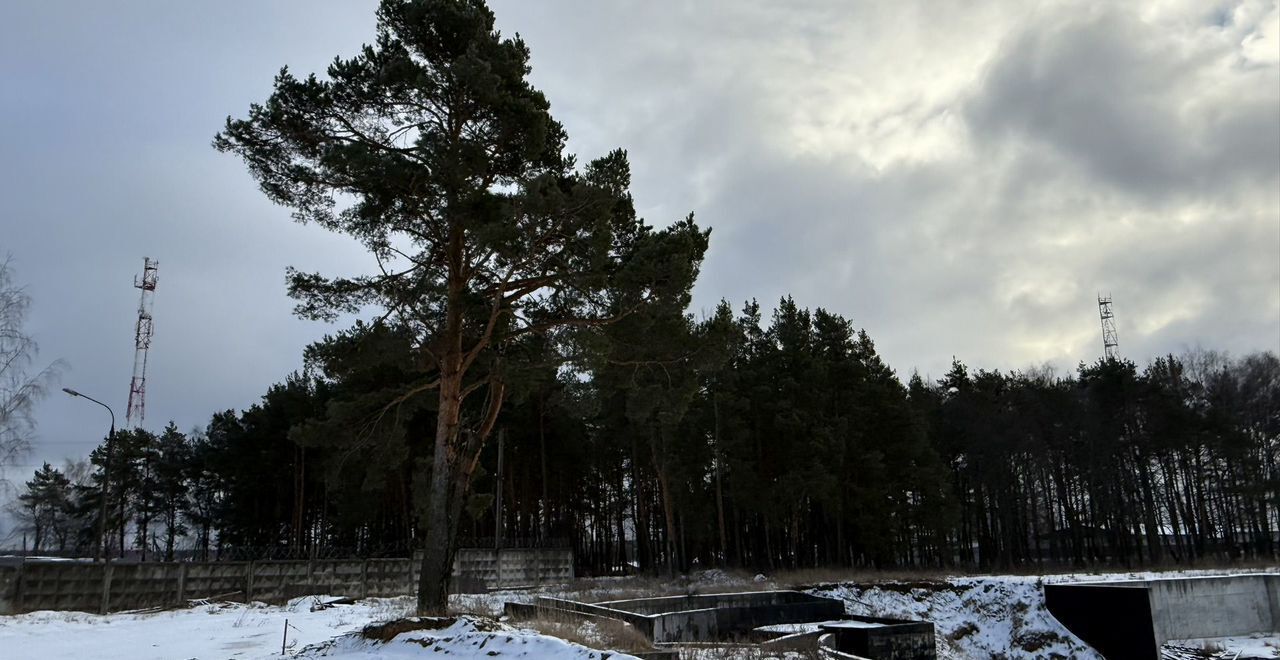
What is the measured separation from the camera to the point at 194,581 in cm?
2302

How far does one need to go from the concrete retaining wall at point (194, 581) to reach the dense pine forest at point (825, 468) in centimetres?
361

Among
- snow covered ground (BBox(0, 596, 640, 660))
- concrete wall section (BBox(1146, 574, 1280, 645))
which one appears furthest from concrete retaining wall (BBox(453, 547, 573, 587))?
concrete wall section (BBox(1146, 574, 1280, 645))

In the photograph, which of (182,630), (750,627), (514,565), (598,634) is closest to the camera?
(598,634)

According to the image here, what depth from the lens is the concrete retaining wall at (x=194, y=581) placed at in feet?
63.9

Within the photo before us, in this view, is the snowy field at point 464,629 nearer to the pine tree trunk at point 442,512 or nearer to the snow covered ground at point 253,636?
the snow covered ground at point 253,636

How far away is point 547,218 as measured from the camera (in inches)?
554

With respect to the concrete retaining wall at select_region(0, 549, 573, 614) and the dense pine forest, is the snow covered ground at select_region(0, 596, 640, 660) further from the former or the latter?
the dense pine forest

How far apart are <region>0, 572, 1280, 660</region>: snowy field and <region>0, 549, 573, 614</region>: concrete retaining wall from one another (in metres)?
0.82

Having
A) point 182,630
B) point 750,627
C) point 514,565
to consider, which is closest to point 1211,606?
point 750,627

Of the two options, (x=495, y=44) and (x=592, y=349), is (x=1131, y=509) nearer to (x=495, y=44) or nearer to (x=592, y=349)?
(x=592, y=349)

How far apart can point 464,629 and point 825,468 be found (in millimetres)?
28278

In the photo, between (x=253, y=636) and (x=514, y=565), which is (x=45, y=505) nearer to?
(x=514, y=565)

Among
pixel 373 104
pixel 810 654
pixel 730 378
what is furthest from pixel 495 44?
pixel 730 378

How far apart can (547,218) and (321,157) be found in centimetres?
454
